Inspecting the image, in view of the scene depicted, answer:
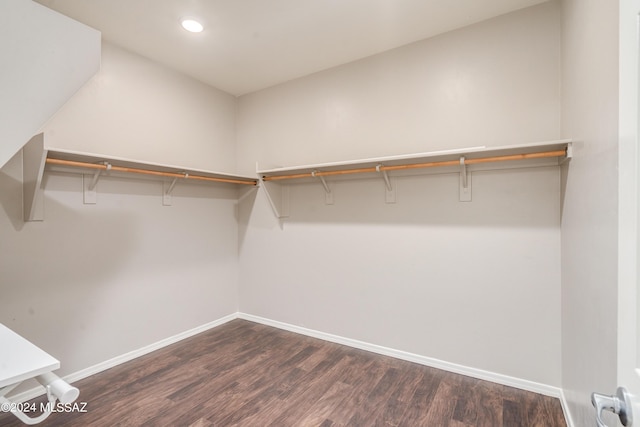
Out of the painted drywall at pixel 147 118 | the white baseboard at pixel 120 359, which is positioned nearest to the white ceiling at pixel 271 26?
the painted drywall at pixel 147 118

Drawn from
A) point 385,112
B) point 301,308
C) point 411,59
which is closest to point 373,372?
point 301,308

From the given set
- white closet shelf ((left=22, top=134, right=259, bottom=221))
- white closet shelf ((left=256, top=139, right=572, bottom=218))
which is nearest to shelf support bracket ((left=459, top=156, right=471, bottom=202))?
white closet shelf ((left=256, top=139, right=572, bottom=218))

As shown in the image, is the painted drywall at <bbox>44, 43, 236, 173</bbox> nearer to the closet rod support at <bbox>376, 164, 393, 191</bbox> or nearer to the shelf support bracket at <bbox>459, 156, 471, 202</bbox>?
the closet rod support at <bbox>376, 164, 393, 191</bbox>

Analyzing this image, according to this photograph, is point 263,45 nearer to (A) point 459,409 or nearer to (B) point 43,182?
(B) point 43,182

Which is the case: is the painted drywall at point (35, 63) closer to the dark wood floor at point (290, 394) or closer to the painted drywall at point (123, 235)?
the painted drywall at point (123, 235)

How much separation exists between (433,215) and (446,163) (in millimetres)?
465

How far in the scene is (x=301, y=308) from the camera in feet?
10.2

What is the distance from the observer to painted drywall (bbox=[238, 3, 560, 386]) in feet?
6.74

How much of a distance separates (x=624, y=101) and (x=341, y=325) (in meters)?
2.65

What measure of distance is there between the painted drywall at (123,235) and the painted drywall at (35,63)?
3.79 ft

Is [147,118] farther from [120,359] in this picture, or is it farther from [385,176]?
[385,176]

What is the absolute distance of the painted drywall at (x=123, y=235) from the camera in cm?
208

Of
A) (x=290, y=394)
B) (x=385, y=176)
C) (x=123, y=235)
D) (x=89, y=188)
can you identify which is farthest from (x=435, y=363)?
(x=89, y=188)

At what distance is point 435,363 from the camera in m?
2.41
